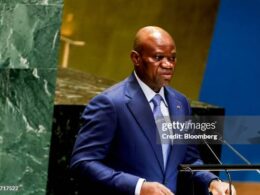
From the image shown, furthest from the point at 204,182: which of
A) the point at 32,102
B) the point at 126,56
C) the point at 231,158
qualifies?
the point at 126,56

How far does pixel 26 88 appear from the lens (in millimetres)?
2973

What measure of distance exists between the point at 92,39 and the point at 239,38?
1905 millimetres

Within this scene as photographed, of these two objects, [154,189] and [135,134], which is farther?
[135,134]

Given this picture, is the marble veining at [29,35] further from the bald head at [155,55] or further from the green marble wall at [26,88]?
the bald head at [155,55]

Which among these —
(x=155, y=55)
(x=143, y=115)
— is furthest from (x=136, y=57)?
(x=143, y=115)

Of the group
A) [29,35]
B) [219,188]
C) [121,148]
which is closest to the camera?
[219,188]

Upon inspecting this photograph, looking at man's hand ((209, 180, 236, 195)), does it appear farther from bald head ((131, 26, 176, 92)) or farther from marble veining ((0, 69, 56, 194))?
marble veining ((0, 69, 56, 194))

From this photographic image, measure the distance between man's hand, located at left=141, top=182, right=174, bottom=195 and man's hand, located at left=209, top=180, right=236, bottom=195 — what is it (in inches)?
8.7

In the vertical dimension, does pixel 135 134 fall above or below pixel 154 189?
above

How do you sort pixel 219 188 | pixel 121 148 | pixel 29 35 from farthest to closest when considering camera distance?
1. pixel 29 35
2. pixel 121 148
3. pixel 219 188

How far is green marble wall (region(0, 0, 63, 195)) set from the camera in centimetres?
291

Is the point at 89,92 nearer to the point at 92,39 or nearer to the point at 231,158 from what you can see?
the point at 231,158

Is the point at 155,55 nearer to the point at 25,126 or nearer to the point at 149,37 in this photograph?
the point at 149,37

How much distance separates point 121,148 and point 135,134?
0.24 ft
